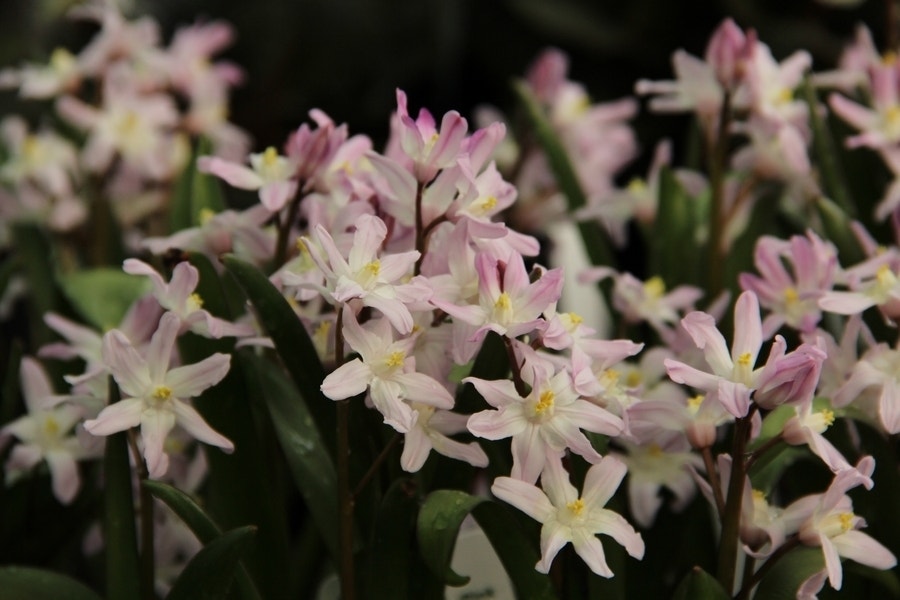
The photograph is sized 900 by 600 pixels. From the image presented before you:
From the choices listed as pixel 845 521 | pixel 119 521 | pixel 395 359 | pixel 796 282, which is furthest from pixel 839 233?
pixel 119 521

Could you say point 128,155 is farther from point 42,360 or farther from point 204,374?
point 204,374

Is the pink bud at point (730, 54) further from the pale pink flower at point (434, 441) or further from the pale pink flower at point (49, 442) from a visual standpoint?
the pale pink flower at point (49, 442)

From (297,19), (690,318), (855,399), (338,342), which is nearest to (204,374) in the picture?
(338,342)

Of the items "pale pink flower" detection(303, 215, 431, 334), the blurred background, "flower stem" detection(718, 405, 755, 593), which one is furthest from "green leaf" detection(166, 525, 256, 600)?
the blurred background

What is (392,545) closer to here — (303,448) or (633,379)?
(303,448)

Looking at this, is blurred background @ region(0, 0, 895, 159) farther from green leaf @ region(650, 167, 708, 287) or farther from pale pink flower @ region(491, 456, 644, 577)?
pale pink flower @ region(491, 456, 644, 577)

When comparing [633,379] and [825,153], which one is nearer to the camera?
[633,379]

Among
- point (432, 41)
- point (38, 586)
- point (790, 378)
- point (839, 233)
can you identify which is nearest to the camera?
point (790, 378)
